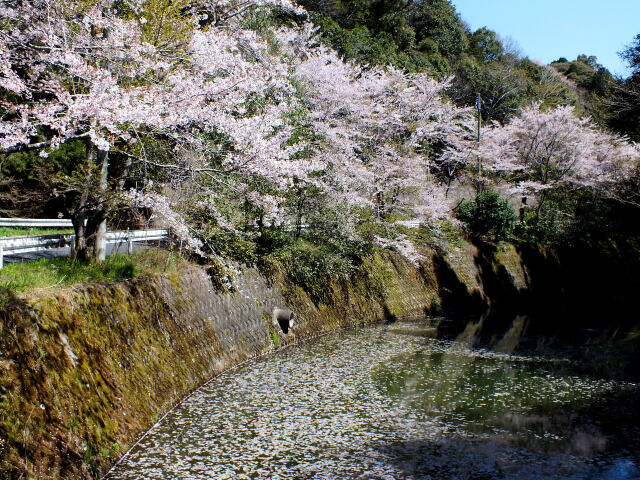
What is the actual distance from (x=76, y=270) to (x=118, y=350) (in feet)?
5.68

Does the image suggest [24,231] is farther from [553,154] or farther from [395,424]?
[553,154]

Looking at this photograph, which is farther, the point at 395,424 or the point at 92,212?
the point at 92,212

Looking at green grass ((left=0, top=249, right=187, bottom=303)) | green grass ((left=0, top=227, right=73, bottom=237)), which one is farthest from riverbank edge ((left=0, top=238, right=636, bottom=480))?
green grass ((left=0, top=227, right=73, bottom=237))

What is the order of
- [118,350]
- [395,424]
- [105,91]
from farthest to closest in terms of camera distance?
1. [105,91]
2. [395,424]
3. [118,350]

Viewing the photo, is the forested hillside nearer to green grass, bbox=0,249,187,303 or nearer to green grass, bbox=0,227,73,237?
green grass, bbox=0,249,187,303

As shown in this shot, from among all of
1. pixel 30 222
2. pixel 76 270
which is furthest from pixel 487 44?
pixel 76 270

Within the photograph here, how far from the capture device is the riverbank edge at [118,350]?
219 inches

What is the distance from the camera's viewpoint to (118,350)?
7.70 metres

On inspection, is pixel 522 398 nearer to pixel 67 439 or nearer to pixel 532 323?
pixel 67 439

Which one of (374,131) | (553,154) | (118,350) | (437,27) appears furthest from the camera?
(437,27)

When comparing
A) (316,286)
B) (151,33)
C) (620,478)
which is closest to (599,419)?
(620,478)

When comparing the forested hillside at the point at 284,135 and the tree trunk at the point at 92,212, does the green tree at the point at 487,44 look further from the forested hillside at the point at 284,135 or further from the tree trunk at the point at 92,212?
the tree trunk at the point at 92,212

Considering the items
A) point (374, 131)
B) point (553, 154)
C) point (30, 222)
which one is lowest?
point (30, 222)

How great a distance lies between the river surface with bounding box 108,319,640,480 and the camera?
6.63 m
